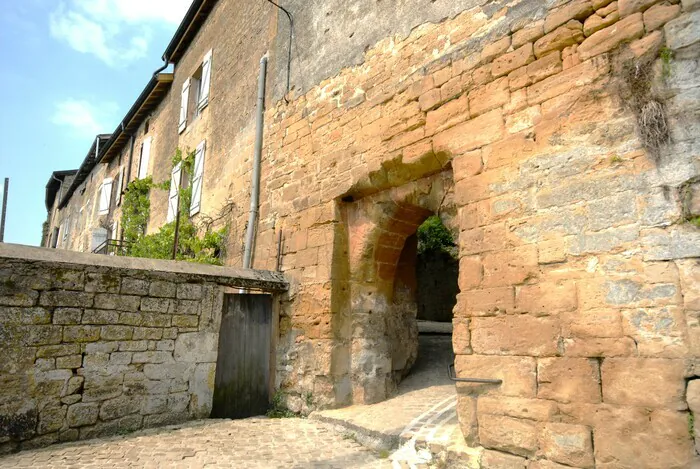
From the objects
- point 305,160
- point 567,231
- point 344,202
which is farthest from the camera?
point 305,160

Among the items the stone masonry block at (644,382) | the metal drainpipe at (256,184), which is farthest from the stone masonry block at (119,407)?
the stone masonry block at (644,382)

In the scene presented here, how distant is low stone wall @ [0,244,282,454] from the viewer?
13.5 feet

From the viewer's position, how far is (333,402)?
498 centimetres

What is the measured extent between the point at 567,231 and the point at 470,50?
71.8 inches

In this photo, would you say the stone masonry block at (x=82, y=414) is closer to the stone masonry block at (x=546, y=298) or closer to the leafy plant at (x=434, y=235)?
the stone masonry block at (x=546, y=298)

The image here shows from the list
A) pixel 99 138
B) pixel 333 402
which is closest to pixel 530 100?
pixel 333 402

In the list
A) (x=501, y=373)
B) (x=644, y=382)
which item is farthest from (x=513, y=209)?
(x=644, y=382)

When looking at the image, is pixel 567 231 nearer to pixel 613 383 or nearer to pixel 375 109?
pixel 613 383

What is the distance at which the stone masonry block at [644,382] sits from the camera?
→ 8.23ft

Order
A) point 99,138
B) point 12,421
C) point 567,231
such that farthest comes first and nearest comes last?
point 99,138, point 12,421, point 567,231

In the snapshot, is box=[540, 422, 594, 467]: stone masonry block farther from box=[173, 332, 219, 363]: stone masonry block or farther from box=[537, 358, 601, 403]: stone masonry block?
box=[173, 332, 219, 363]: stone masonry block

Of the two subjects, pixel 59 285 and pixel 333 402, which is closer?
pixel 59 285

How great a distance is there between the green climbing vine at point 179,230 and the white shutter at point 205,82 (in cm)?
108

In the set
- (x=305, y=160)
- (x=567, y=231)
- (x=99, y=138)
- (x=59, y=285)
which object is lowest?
(x=59, y=285)
